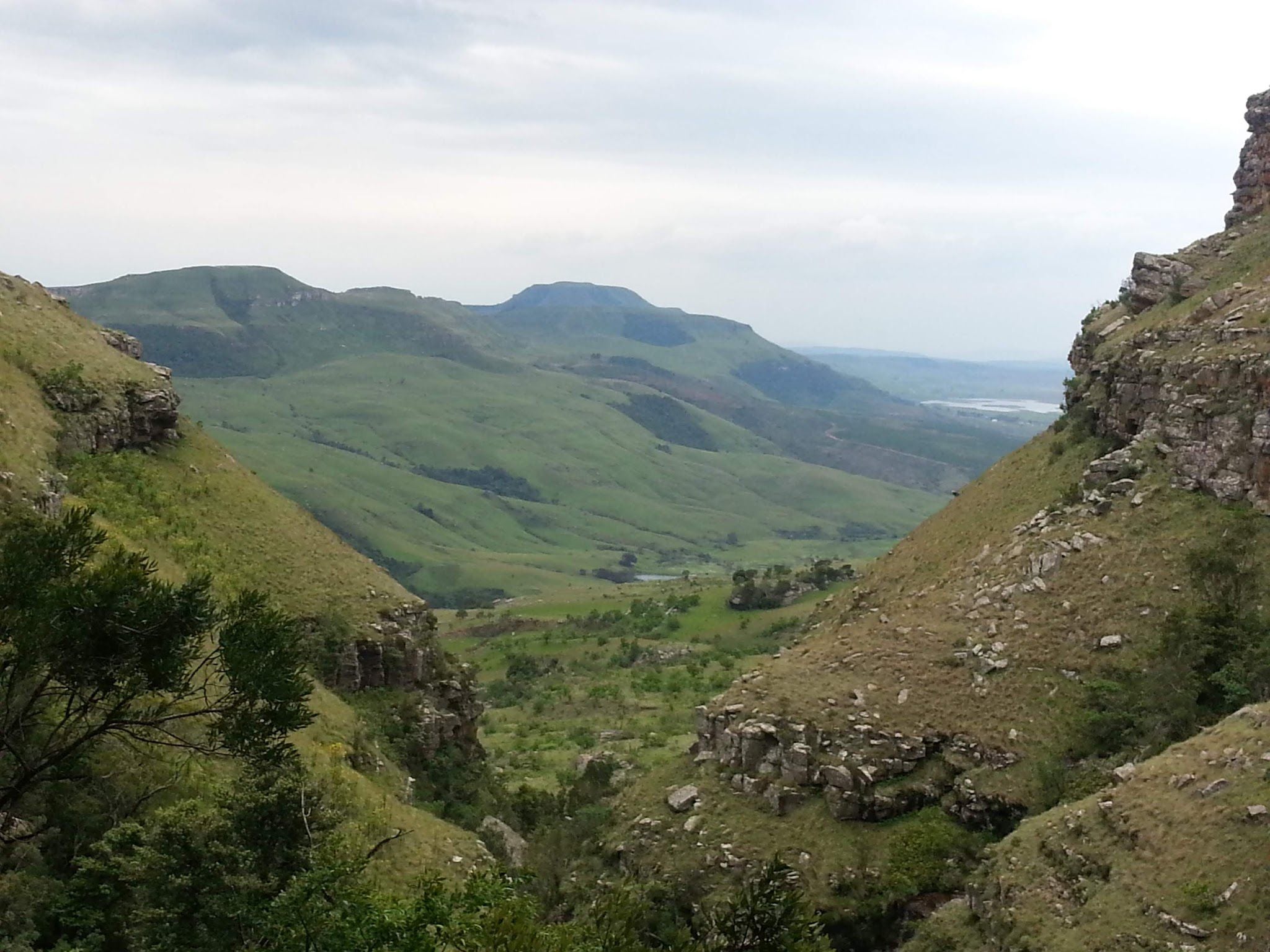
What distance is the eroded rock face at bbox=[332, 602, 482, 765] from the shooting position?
49688 millimetres

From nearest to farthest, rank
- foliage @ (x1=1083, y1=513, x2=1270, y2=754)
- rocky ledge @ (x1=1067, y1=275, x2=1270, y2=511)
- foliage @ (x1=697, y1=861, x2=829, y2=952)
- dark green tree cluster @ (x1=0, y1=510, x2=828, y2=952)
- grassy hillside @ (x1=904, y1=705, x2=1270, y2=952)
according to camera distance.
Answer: dark green tree cluster @ (x1=0, y1=510, x2=828, y2=952), foliage @ (x1=697, y1=861, x2=829, y2=952), grassy hillside @ (x1=904, y1=705, x2=1270, y2=952), foliage @ (x1=1083, y1=513, x2=1270, y2=754), rocky ledge @ (x1=1067, y1=275, x2=1270, y2=511)

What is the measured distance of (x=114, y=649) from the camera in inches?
834

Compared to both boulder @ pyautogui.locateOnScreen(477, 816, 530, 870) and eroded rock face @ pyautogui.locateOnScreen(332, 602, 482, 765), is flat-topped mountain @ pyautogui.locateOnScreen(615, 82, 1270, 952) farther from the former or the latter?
eroded rock face @ pyautogui.locateOnScreen(332, 602, 482, 765)

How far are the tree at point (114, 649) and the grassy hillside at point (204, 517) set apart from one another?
13.7 meters

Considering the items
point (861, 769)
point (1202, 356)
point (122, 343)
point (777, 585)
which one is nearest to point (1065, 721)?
point (861, 769)

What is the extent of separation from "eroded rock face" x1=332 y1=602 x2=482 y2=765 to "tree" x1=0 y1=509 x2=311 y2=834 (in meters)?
26.0

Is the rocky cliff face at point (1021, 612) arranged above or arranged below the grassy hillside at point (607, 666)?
above

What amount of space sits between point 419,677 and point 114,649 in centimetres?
3177

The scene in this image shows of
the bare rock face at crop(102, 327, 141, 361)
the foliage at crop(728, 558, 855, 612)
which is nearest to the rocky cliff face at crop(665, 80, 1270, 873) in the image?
the bare rock face at crop(102, 327, 141, 361)

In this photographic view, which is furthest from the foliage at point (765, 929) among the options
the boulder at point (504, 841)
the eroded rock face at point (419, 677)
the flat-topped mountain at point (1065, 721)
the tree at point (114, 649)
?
the eroded rock face at point (419, 677)

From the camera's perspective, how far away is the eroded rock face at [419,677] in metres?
49.7

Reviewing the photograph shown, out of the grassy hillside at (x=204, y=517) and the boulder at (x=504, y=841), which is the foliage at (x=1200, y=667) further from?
the grassy hillside at (x=204, y=517)

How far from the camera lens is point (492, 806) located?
50.2m

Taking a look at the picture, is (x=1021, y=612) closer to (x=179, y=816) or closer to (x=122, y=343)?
(x=179, y=816)
